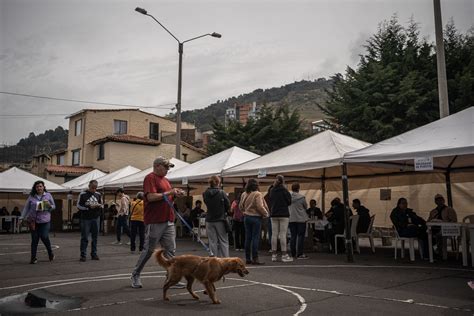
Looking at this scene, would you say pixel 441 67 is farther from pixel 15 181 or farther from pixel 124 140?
pixel 124 140

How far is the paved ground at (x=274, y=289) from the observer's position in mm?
5781

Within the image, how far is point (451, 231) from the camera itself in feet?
33.8

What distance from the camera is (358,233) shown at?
43.3 ft

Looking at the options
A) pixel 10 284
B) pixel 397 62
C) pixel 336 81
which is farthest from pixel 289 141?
pixel 10 284

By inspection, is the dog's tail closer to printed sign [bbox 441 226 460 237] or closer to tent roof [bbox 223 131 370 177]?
tent roof [bbox 223 131 370 177]

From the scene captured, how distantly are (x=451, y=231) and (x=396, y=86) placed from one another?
552 inches

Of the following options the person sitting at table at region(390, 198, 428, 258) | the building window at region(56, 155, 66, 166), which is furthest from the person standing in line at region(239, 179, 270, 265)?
the building window at region(56, 155, 66, 166)

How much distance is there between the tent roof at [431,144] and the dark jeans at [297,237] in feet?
7.14

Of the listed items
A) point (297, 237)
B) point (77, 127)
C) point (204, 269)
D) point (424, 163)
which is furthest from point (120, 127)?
point (204, 269)

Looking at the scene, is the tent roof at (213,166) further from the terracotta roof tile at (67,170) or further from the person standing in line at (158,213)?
the terracotta roof tile at (67,170)

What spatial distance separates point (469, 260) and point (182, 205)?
1487 centimetres

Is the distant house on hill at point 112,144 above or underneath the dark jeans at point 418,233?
above

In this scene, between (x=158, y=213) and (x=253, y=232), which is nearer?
(x=158, y=213)

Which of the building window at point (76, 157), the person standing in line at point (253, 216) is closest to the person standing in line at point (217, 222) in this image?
the person standing in line at point (253, 216)
